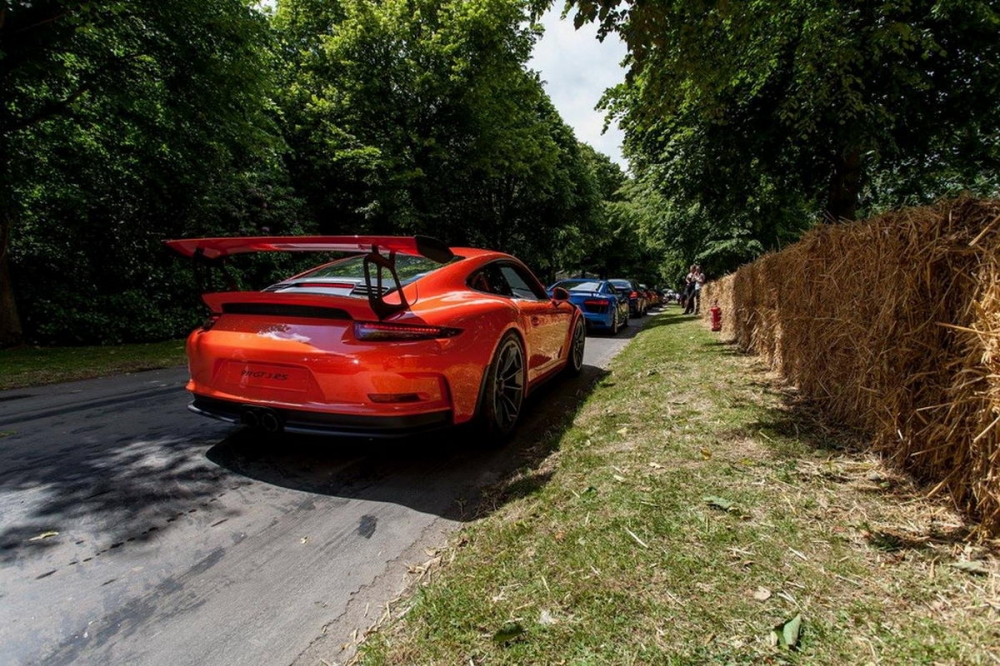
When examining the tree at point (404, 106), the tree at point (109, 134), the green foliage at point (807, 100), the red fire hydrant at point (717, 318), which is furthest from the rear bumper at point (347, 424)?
the tree at point (404, 106)

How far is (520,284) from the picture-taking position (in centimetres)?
476

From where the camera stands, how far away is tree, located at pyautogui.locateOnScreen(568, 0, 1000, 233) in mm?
5297

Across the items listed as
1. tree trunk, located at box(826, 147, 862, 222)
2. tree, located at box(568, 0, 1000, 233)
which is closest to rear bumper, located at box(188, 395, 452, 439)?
tree, located at box(568, 0, 1000, 233)

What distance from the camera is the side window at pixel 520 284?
4484mm

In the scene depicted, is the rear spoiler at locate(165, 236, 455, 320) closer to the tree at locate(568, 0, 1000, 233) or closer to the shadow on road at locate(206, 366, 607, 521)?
the shadow on road at locate(206, 366, 607, 521)

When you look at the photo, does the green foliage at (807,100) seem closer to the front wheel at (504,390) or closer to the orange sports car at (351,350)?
the front wheel at (504,390)

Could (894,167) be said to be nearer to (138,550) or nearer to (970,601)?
(970,601)

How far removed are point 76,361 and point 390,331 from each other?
7631mm

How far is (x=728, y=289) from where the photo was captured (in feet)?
30.9

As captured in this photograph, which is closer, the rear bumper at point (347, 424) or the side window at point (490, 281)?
the rear bumper at point (347, 424)

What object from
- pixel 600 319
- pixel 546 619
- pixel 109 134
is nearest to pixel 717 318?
pixel 600 319

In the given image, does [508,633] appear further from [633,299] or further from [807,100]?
[633,299]

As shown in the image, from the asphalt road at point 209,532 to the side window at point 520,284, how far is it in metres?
1.40

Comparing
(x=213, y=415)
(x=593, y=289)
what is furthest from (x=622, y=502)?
(x=593, y=289)
